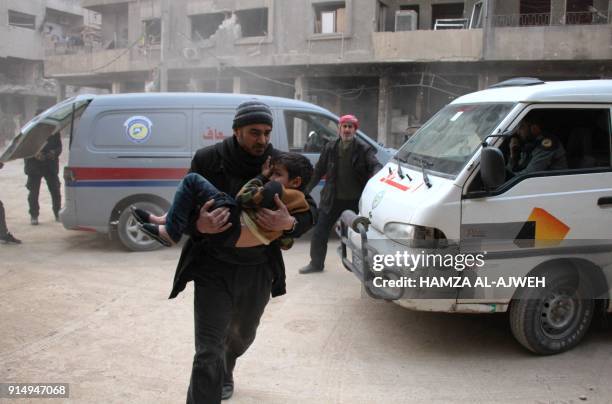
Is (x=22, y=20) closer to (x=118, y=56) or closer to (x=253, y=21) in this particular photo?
(x=118, y=56)

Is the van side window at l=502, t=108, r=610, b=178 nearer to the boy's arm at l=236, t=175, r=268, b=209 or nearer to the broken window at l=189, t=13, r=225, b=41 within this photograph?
the boy's arm at l=236, t=175, r=268, b=209

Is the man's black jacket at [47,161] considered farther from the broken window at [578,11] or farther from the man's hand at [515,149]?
the broken window at [578,11]

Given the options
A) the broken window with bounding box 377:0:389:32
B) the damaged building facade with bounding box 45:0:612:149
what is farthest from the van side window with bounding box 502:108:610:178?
the broken window with bounding box 377:0:389:32

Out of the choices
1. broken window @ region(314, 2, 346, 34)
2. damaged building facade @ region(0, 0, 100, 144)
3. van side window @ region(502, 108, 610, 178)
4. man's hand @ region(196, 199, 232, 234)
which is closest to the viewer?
man's hand @ region(196, 199, 232, 234)

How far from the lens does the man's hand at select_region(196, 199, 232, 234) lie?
2.27 meters

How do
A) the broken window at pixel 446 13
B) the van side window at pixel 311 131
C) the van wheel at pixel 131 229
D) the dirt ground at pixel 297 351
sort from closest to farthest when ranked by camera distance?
the dirt ground at pixel 297 351
the van wheel at pixel 131 229
the van side window at pixel 311 131
the broken window at pixel 446 13

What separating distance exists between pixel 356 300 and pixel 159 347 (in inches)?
72.8

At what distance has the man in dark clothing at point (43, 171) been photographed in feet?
26.1

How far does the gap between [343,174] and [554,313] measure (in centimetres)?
250

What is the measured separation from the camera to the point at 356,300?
4867 millimetres

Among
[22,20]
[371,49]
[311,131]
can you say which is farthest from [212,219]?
[22,20]

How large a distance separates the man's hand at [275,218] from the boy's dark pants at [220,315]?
31cm

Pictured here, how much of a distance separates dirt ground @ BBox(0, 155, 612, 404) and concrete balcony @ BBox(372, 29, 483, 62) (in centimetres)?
1274

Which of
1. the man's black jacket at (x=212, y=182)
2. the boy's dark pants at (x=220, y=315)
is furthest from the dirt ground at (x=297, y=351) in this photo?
the man's black jacket at (x=212, y=182)
